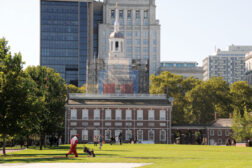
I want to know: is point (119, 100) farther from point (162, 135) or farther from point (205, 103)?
point (205, 103)

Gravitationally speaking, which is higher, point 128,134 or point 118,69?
point 118,69

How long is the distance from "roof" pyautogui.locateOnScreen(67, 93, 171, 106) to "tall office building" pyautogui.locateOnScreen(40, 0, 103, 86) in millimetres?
75157

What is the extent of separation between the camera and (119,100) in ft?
279

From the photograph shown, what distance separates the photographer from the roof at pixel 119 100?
274ft

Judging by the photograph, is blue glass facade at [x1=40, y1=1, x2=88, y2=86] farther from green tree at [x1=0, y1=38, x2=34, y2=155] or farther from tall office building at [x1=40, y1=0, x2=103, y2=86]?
green tree at [x1=0, y1=38, x2=34, y2=155]

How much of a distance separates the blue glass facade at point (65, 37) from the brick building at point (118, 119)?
257 feet

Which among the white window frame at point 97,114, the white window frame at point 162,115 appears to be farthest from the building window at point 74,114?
the white window frame at point 162,115

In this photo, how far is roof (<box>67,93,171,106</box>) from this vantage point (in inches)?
3285

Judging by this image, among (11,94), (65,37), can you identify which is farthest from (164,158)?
(65,37)

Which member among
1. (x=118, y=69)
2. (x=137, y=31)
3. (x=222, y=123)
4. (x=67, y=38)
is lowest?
(x=222, y=123)

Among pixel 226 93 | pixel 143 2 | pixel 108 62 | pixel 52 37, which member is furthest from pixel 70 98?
pixel 143 2

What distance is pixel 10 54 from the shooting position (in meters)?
44.9

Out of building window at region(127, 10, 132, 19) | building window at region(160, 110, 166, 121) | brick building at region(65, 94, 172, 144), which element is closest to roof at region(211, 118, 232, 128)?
brick building at region(65, 94, 172, 144)

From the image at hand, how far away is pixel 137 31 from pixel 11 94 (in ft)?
452
